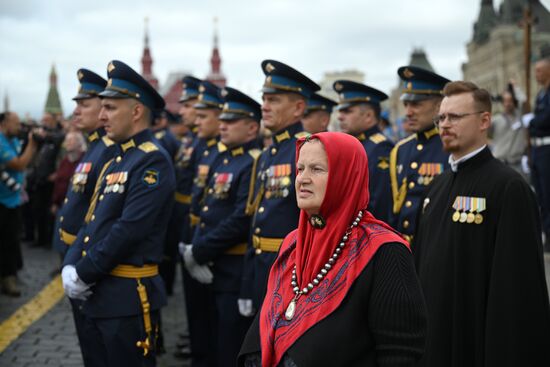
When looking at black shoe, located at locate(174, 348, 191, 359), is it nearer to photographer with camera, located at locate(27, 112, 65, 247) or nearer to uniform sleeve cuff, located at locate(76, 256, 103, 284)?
uniform sleeve cuff, located at locate(76, 256, 103, 284)

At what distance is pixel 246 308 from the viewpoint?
4988mm

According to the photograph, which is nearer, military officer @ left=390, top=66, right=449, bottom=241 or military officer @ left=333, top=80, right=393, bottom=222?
military officer @ left=390, top=66, right=449, bottom=241

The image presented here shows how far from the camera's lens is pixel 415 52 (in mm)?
A: 96375

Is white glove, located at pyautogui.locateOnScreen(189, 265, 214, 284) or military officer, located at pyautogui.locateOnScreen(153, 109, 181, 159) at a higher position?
military officer, located at pyautogui.locateOnScreen(153, 109, 181, 159)

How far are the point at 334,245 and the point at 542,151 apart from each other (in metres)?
6.48

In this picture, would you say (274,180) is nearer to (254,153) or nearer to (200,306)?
(254,153)

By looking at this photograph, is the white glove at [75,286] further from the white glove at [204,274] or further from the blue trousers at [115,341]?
the white glove at [204,274]

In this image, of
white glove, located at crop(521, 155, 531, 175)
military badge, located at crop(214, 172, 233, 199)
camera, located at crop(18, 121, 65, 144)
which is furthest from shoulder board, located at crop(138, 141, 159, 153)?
white glove, located at crop(521, 155, 531, 175)

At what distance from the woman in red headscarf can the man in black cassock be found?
4.93 feet

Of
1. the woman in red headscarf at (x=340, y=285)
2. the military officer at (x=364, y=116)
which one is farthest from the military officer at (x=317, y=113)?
the woman in red headscarf at (x=340, y=285)

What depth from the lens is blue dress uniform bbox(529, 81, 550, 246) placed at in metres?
7.77

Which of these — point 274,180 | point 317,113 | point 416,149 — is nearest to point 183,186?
point 317,113

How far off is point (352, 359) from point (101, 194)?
2704mm

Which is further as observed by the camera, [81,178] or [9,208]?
[9,208]
